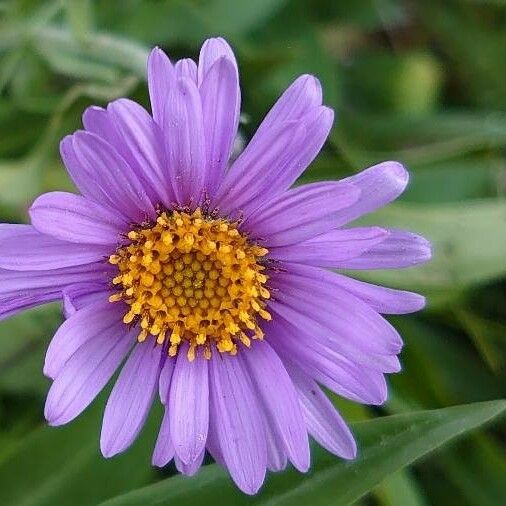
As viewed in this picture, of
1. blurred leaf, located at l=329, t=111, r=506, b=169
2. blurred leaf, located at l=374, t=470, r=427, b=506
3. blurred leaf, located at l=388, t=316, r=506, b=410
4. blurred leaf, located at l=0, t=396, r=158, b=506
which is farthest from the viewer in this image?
blurred leaf, located at l=329, t=111, r=506, b=169

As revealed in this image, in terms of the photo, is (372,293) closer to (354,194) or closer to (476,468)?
(354,194)

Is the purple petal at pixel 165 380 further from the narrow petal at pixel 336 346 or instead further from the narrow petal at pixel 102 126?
the narrow petal at pixel 102 126

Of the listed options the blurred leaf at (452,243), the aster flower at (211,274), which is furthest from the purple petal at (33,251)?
the blurred leaf at (452,243)

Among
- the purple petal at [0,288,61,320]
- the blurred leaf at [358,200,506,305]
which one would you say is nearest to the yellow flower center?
the purple petal at [0,288,61,320]

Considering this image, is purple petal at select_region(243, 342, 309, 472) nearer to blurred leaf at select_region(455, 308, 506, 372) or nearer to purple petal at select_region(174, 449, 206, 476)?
purple petal at select_region(174, 449, 206, 476)

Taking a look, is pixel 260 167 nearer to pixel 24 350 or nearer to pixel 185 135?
pixel 185 135
